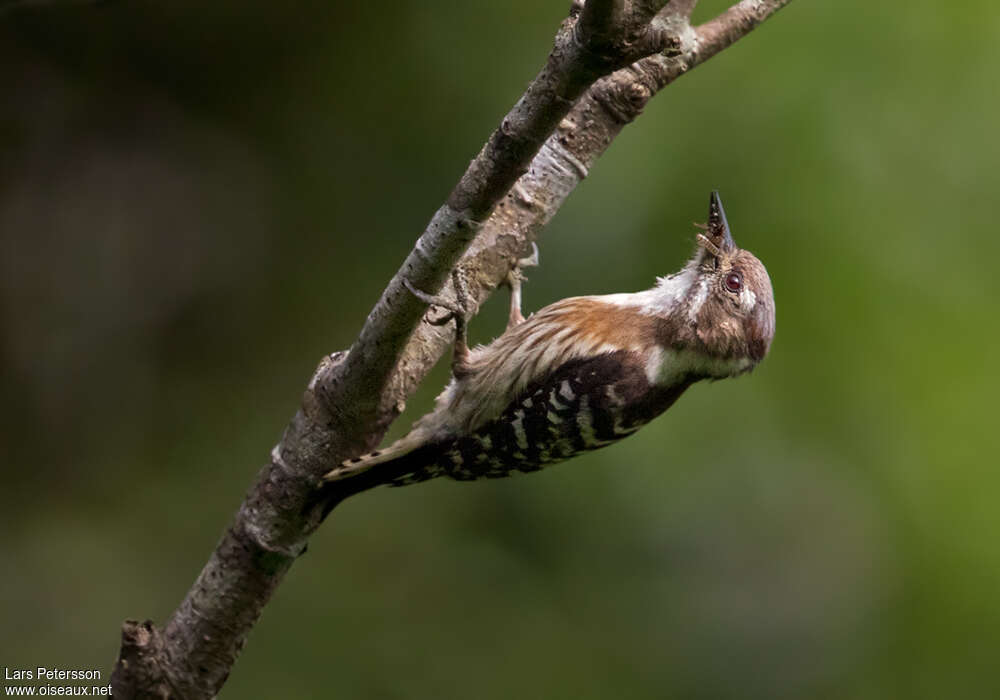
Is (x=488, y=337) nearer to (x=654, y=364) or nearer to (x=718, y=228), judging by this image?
(x=654, y=364)

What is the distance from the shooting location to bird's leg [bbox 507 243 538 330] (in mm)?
3705

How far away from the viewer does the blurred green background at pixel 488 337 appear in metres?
4.22

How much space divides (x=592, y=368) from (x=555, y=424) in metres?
0.24

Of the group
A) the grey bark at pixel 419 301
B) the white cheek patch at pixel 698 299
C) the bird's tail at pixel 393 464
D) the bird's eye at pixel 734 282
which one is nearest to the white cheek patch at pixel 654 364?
the white cheek patch at pixel 698 299

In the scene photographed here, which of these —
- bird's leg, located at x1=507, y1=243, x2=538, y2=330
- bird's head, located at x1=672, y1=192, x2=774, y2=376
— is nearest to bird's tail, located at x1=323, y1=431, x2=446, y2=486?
bird's leg, located at x1=507, y1=243, x2=538, y2=330

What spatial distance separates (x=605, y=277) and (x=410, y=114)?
115 centimetres

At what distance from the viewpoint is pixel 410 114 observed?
185 inches

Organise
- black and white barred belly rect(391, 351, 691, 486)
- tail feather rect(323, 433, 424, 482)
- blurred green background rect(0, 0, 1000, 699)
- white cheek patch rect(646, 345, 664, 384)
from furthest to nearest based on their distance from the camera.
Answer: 1. blurred green background rect(0, 0, 1000, 699)
2. white cheek patch rect(646, 345, 664, 384)
3. black and white barred belly rect(391, 351, 691, 486)
4. tail feather rect(323, 433, 424, 482)

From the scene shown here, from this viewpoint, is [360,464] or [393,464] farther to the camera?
[393,464]

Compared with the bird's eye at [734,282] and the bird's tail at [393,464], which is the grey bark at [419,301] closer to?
the bird's tail at [393,464]

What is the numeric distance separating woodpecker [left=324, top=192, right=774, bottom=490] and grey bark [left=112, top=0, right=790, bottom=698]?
0.27 meters

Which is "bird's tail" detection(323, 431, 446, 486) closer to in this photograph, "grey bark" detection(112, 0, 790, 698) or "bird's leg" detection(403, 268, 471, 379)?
"grey bark" detection(112, 0, 790, 698)

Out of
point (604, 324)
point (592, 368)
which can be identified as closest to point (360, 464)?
point (592, 368)

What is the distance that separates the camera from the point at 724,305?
3.50 meters
